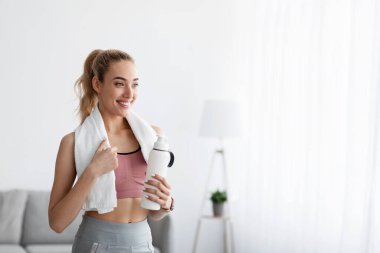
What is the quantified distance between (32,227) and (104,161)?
2.59 m

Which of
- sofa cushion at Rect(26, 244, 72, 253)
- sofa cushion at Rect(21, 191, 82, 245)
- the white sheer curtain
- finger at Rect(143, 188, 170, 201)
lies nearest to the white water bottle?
finger at Rect(143, 188, 170, 201)

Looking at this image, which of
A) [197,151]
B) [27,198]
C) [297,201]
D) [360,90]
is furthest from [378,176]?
[27,198]

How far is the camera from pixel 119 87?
1995mm

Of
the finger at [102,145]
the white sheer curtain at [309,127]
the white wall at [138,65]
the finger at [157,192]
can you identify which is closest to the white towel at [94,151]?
the finger at [102,145]

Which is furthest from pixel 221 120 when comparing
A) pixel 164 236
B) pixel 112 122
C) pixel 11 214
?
pixel 112 122

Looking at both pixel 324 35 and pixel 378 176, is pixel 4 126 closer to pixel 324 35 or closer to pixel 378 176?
pixel 324 35

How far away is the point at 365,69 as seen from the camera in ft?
11.4

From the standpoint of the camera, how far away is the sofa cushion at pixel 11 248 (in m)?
4.00

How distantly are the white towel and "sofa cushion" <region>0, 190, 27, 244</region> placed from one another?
243 centimetres

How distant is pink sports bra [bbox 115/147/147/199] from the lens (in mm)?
2016

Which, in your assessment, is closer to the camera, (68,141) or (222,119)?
(68,141)

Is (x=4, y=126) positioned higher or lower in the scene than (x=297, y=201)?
higher

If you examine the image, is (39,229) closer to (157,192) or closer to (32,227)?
(32,227)

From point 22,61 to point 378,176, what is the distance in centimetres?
263
